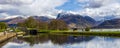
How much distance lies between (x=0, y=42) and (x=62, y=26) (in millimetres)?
114536

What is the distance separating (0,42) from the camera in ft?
155

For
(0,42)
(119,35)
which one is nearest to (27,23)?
(119,35)

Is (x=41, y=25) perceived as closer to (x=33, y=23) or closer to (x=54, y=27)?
(x=33, y=23)

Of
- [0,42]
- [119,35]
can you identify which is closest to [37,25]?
[119,35]

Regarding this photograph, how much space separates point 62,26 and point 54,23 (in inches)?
214

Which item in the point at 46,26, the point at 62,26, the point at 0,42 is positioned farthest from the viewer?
the point at 46,26

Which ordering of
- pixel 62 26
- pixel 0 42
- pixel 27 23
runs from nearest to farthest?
pixel 0 42
pixel 62 26
pixel 27 23

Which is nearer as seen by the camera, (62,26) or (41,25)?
(62,26)

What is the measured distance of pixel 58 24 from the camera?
161875 millimetres

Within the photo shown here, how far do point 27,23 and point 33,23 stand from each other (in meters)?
4.19

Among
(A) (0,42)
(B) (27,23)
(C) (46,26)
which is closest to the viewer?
(A) (0,42)

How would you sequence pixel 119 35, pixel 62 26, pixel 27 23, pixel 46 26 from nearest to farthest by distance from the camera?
pixel 119 35, pixel 62 26, pixel 46 26, pixel 27 23

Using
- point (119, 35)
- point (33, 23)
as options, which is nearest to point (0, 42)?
point (119, 35)

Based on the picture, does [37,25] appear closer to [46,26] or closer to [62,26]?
[46,26]
